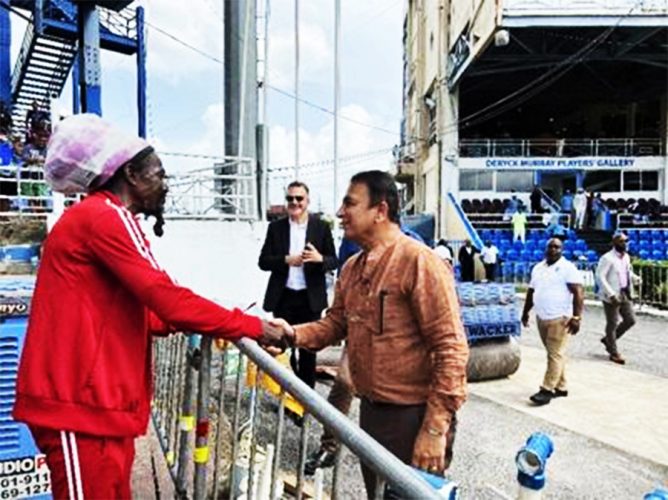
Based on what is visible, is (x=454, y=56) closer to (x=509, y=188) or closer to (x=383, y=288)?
(x=509, y=188)

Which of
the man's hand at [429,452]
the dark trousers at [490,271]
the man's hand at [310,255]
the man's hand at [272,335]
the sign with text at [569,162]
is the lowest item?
the dark trousers at [490,271]

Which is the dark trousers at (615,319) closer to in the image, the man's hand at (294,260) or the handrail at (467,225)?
the man's hand at (294,260)

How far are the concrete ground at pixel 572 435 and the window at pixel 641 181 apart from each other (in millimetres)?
23803

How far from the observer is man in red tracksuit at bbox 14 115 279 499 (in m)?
1.88

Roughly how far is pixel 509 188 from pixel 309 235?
1095 inches

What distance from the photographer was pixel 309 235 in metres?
5.13

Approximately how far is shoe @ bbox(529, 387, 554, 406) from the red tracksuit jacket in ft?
18.8

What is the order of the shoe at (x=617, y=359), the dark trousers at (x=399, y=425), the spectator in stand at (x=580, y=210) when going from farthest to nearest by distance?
the spectator in stand at (x=580, y=210) < the shoe at (x=617, y=359) < the dark trousers at (x=399, y=425)

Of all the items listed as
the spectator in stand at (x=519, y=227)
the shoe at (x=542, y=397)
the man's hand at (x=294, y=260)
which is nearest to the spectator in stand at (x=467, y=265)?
the spectator in stand at (x=519, y=227)

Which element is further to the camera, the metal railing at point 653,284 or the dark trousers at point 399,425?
the metal railing at point 653,284

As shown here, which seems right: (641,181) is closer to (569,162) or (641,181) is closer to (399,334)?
(569,162)

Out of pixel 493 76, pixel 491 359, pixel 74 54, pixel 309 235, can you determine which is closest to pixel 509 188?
pixel 493 76

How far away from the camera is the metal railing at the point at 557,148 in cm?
3152

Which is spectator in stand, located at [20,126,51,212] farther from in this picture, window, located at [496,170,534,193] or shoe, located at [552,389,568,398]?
window, located at [496,170,534,193]
